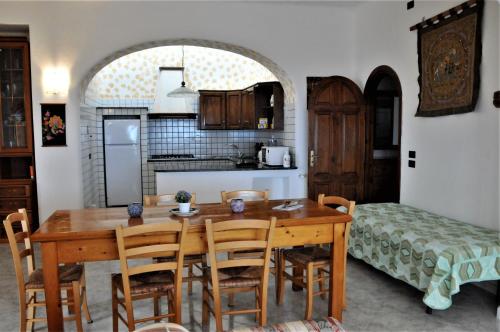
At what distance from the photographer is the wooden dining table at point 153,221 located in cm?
253

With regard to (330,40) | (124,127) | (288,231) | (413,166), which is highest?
(330,40)

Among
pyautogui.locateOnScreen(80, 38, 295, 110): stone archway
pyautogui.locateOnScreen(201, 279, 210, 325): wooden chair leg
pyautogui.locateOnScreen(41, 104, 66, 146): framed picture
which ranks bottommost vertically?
pyautogui.locateOnScreen(201, 279, 210, 325): wooden chair leg

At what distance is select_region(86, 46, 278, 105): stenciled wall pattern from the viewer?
8.03m

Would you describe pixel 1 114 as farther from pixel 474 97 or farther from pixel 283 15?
pixel 474 97

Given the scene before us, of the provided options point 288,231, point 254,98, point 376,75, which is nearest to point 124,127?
point 254,98

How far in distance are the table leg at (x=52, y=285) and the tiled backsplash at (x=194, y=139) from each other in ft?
19.7

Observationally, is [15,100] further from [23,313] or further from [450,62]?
[450,62]

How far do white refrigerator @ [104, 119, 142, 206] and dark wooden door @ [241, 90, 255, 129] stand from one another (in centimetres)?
198

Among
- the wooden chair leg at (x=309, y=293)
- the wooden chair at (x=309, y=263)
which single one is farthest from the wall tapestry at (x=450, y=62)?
the wooden chair leg at (x=309, y=293)

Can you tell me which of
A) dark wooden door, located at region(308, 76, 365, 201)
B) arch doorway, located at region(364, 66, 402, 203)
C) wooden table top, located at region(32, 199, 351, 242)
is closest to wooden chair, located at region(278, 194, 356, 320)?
wooden table top, located at region(32, 199, 351, 242)

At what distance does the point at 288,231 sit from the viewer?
2.85 meters

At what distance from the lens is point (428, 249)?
3.18 metres

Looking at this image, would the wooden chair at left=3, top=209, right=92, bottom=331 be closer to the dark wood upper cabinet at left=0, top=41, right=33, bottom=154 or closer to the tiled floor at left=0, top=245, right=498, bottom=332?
the tiled floor at left=0, top=245, right=498, bottom=332

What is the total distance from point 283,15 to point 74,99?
2860 millimetres
